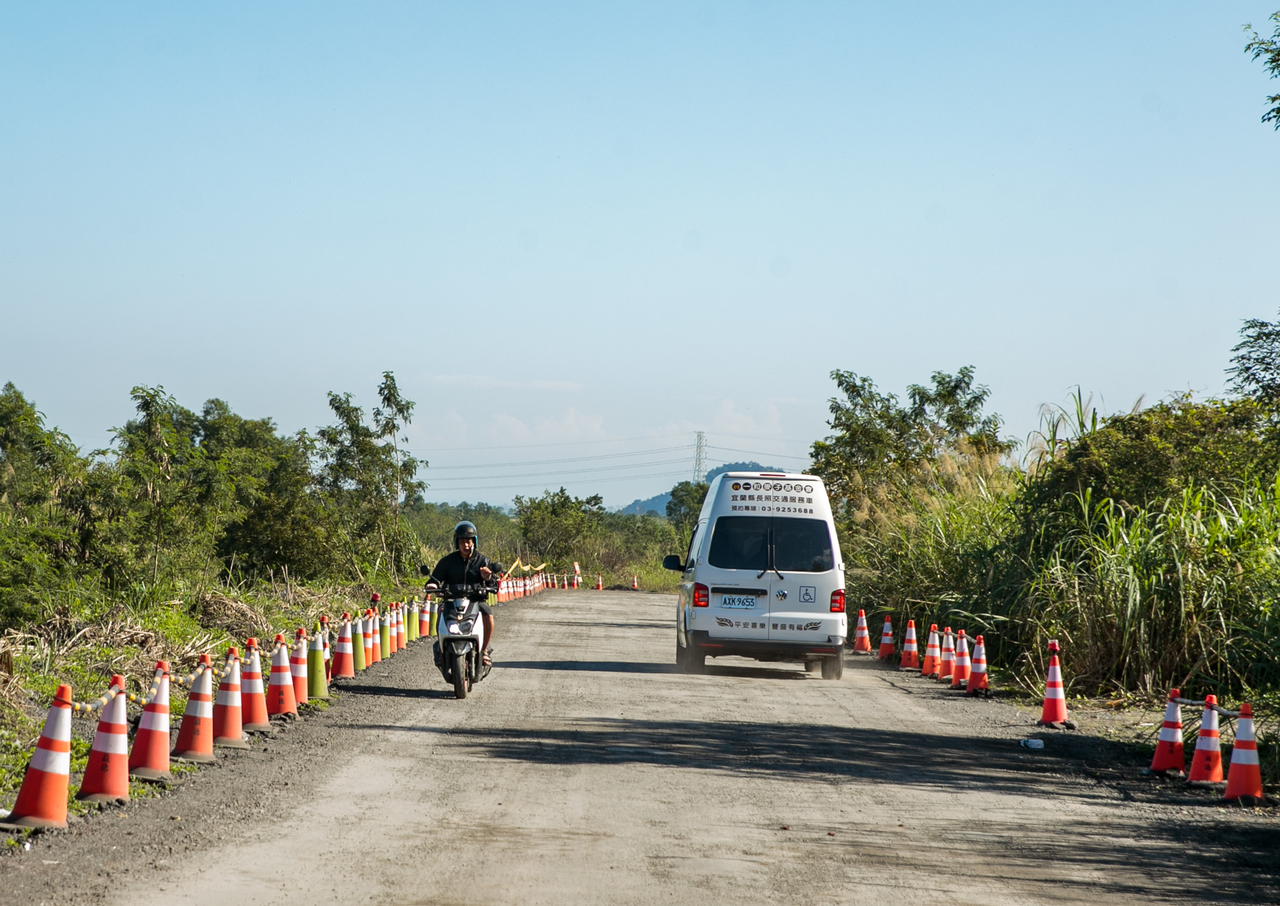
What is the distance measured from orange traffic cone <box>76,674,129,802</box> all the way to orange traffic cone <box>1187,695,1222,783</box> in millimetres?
7419

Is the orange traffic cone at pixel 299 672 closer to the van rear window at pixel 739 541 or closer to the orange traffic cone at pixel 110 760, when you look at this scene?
the orange traffic cone at pixel 110 760

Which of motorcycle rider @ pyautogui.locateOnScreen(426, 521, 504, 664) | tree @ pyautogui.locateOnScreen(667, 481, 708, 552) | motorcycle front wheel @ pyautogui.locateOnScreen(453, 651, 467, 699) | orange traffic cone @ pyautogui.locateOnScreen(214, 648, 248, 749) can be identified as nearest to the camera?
orange traffic cone @ pyautogui.locateOnScreen(214, 648, 248, 749)

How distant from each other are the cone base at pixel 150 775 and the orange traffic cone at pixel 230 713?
1380 millimetres

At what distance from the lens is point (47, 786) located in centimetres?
669

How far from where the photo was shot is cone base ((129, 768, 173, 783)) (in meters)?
8.00

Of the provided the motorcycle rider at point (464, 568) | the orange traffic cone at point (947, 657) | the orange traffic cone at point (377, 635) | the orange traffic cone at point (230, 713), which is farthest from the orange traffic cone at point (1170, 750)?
the orange traffic cone at point (377, 635)

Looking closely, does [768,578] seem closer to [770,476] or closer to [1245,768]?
[770,476]

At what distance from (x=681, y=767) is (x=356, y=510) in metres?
25.2

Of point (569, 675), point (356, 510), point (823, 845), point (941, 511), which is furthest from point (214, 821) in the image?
point (356, 510)

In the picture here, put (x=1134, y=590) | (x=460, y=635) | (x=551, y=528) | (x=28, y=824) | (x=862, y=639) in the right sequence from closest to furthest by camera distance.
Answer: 1. (x=28, y=824)
2. (x=460, y=635)
3. (x=1134, y=590)
4. (x=862, y=639)
5. (x=551, y=528)

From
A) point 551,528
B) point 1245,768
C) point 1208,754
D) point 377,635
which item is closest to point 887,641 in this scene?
point 377,635

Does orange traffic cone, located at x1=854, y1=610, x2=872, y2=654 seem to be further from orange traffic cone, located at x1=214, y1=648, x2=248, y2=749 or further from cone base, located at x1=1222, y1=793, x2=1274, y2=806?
orange traffic cone, located at x1=214, y1=648, x2=248, y2=749

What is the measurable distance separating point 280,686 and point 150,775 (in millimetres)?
3024

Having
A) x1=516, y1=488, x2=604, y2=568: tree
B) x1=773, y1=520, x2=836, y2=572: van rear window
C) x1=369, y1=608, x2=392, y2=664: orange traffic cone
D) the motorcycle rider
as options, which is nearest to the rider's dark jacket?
the motorcycle rider
